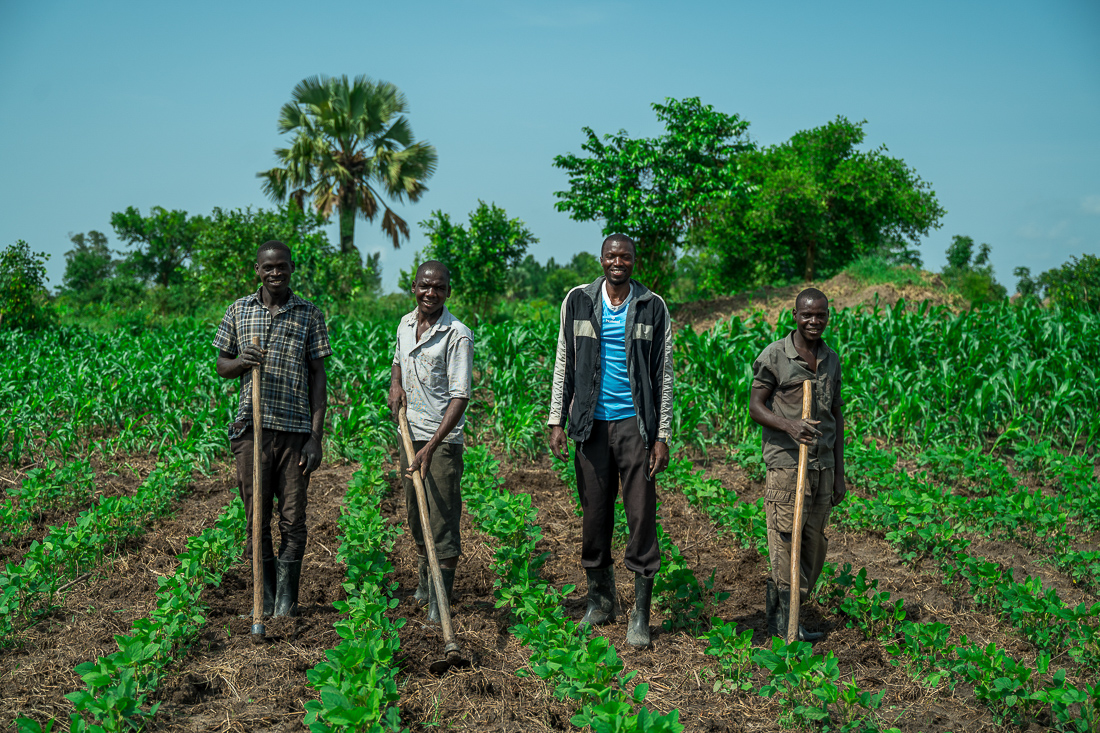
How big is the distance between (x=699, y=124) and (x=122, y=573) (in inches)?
509

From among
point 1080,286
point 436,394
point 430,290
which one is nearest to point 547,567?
point 436,394

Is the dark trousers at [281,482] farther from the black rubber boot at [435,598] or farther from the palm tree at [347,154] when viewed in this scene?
the palm tree at [347,154]

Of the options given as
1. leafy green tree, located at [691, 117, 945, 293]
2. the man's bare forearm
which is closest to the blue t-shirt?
the man's bare forearm

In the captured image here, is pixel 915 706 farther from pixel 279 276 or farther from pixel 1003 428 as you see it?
pixel 1003 428

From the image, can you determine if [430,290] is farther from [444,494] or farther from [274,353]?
[444,494]

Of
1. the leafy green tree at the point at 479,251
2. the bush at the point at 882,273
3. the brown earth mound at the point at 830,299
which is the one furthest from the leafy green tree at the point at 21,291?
the bush at the point at 882,273

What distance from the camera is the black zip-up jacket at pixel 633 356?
139 inches

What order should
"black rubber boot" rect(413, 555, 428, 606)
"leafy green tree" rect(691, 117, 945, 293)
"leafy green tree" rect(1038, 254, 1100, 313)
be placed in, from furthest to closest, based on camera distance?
1. "leafy green tree" rect(691, 117, 945, 293)
2. "leafy green tree" rect(1038, 254, 1100, 313)
3. "black rubber boot" rect(413, 555, 428, 606)

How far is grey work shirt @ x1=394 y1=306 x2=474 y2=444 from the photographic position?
3582mm

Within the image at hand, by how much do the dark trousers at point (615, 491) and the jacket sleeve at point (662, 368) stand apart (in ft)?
0.52

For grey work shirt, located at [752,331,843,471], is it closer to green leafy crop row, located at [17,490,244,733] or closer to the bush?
green leafy crop row, located at [17,490,244,733]

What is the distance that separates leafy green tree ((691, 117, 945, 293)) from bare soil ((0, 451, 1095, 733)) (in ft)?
48.6

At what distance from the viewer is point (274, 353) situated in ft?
12.1

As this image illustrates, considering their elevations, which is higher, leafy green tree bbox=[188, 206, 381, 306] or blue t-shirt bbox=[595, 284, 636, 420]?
leafy green tree bbox=[188, 206, 381, 306]
